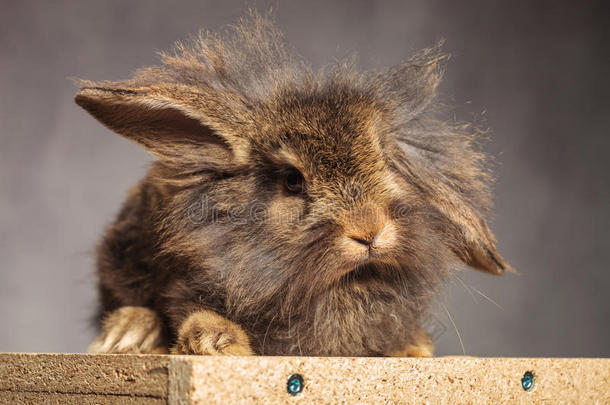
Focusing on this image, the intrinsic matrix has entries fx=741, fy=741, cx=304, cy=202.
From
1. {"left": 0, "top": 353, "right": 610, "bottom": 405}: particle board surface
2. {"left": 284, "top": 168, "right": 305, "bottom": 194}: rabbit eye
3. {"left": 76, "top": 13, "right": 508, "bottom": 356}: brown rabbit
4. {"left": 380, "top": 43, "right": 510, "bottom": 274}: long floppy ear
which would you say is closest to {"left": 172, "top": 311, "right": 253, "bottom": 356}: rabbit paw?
{"left": 76, "top": 13, "right": 508, "bottom": 356}: brown rabbit

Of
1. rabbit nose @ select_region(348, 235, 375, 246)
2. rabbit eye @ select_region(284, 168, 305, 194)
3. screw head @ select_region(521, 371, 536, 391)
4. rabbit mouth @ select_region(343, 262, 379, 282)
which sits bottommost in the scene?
screw head @ select_region(521, 371, 536, 391)

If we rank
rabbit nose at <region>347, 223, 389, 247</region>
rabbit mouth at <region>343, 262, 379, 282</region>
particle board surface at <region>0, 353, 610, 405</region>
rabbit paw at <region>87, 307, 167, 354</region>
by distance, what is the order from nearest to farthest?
particle board surface at <region>0, 353, 610, 405</region>
rabbit nose at <region>347, 223, 389, 247</region>
rabbit mouth at <region>343, 262, 379, 282</region>
rabbit paw at <region>87, 307, 167, 354</region>

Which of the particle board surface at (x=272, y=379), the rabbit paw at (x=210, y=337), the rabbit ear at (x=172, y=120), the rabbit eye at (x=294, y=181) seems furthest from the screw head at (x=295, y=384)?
the rabbit ear at (x=172, y=120)

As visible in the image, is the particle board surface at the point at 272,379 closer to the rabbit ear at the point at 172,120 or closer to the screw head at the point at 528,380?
A: the screw head at the point at 528,380

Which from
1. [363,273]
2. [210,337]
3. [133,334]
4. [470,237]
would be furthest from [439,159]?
[133,334]

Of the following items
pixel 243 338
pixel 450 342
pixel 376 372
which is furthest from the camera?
pixel 450 342

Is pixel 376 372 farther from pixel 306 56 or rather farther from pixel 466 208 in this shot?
pixel 306 56

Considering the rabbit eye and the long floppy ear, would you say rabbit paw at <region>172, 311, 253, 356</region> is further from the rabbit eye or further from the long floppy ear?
the long floppy ear

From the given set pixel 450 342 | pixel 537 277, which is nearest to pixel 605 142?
pixel 537 277
